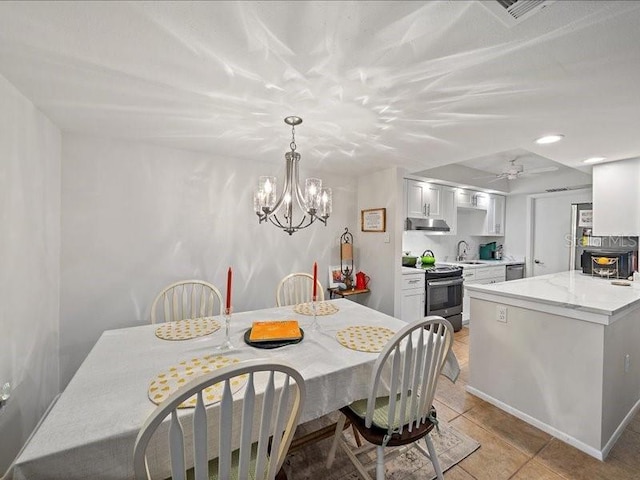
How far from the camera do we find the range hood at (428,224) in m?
3.85

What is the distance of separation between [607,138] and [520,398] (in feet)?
6.92

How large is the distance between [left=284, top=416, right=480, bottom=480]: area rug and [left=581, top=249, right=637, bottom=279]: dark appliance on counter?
94.3 inches

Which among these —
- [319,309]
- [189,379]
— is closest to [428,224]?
[319,309]

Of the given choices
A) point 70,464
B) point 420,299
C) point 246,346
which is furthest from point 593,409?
point 70,464

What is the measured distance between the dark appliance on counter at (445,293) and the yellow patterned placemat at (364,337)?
6.74 ft

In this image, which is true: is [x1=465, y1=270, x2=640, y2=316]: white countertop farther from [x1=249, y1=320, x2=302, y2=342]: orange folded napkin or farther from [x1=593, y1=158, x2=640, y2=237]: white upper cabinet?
[x1=249, y1=320, x2=302, y2=342]: orange folded napkin

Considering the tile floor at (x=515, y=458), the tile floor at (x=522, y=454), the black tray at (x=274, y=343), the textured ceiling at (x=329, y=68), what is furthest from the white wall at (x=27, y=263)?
the tile floor at (x=522, y=454)

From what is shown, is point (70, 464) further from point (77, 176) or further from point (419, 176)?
point (419, 176)

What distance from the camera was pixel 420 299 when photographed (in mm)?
3496

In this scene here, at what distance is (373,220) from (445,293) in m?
1.43

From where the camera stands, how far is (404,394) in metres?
1.20

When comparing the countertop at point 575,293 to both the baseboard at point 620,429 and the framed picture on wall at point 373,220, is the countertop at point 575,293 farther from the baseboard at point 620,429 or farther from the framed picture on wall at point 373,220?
the framed picture on wall at point 373,220

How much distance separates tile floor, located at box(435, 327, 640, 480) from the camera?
1.55m

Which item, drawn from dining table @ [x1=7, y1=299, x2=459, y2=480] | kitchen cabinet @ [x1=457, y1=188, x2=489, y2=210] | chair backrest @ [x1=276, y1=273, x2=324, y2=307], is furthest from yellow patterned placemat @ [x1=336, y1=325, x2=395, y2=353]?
kitchen cabinet @ [x1=457, y1=188, x2=489, y2=210]
